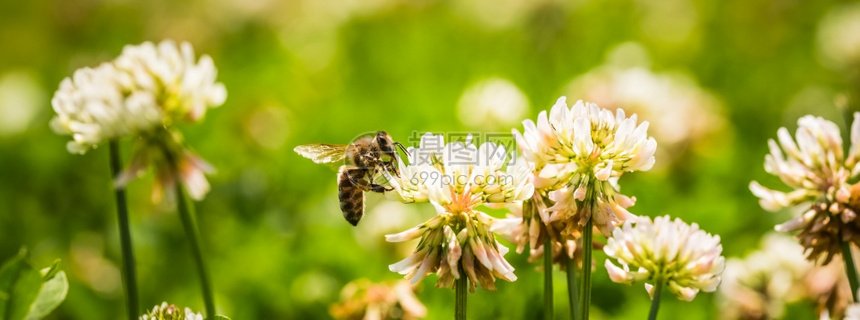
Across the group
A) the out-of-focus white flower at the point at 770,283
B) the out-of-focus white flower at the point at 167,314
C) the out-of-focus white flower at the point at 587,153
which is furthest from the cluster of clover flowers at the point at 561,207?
the out-of-focus white flower at the point at 770,283

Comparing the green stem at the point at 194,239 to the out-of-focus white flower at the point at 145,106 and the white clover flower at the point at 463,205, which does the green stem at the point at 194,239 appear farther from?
the white clover flower at the point at 463,205

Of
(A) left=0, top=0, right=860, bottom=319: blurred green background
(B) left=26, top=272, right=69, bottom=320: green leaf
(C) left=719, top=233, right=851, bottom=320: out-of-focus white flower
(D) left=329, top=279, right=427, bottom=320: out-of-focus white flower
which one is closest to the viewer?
(B) left=26, top=272, right=69, bottom=320: green leaf

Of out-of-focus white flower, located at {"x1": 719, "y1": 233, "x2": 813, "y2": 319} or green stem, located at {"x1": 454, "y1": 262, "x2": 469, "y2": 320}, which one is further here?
out-of-focus white flower, located at {"x1": 719, "y1": 233, "x2": 813, "y2": 319}

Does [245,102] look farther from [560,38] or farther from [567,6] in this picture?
[567,6]

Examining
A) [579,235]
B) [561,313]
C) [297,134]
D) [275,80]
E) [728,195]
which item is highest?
[275,80]

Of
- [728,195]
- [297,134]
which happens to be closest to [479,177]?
[728,195]

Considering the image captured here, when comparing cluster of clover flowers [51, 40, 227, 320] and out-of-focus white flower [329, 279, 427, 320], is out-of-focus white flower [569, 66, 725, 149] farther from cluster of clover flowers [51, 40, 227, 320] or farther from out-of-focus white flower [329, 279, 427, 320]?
cluster of clover flowers [51, 40, 227, 320]

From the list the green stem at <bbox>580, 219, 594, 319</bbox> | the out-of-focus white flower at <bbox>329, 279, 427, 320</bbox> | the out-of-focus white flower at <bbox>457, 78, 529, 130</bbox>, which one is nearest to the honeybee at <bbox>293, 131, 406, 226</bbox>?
the out-of-focus white flower at <bbox>329, 279, 427, 320</bbox>
